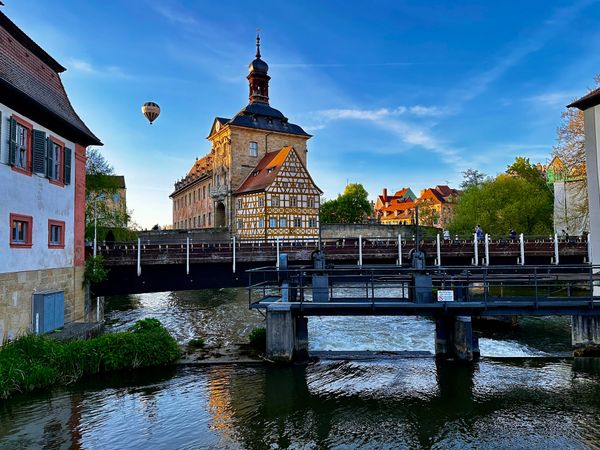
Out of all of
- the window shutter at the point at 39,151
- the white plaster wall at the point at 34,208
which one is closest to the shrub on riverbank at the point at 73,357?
the white plaster wall at the point at 34,208

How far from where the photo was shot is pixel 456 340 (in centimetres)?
1487

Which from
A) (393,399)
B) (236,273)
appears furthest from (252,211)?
(393,399)

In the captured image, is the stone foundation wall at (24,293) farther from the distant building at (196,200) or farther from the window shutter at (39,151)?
the distant building at (196,200)

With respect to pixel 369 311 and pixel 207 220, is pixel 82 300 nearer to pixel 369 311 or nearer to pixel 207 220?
pixel 369 311

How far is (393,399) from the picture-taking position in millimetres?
11438

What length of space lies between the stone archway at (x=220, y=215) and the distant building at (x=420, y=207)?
29.4 meters

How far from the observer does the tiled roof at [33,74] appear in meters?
14.2

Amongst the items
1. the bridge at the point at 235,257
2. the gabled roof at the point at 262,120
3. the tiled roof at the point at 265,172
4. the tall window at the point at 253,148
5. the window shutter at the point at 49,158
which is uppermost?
the gabled roof at the point at 262,120

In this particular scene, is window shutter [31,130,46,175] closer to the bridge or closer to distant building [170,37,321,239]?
the bridge

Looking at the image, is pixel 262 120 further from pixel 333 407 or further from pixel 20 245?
pixel 333 407

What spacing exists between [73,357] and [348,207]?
2390 inches

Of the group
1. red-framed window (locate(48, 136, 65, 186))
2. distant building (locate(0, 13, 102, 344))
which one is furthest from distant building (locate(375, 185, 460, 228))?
red-framed window (locate(48, 136, 65, 186))

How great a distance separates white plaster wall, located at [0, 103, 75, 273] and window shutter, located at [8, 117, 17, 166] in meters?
0.11

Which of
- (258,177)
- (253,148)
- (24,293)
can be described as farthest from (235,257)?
(253,148)
